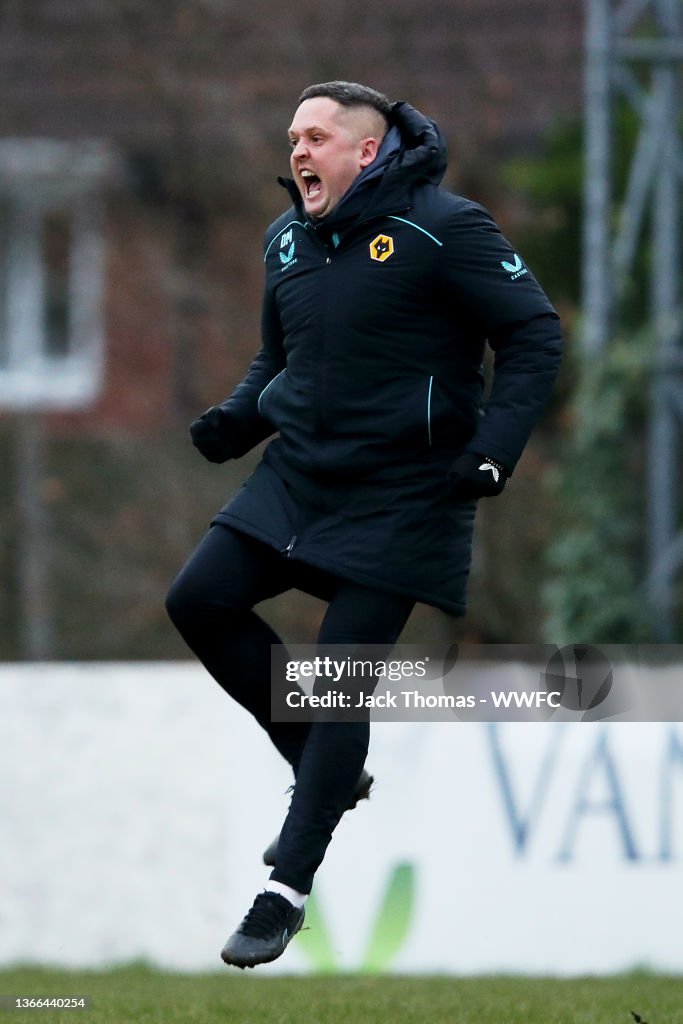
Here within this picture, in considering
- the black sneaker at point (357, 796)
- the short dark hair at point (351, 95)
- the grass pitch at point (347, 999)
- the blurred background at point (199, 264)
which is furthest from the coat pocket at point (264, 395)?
the blurred background at point (199, 264)

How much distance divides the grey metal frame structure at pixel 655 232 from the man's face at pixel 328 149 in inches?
242

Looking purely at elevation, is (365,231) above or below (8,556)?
above

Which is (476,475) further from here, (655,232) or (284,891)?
(655,232)

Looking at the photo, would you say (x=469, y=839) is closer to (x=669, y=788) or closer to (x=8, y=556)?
(x=669, y=788)

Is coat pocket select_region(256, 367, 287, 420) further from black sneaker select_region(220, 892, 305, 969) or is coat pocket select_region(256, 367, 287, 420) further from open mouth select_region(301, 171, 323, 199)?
black sneaker select_region(220, 892, 305, 969)

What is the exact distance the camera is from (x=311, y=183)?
4742mm

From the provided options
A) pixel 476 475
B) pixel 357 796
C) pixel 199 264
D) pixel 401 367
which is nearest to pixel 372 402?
pixel 401 367

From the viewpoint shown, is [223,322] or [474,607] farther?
[223,322]

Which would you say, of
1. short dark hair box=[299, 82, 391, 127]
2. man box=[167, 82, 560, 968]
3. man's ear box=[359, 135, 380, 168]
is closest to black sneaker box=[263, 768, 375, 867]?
man box=[167, 82, 560, 968]

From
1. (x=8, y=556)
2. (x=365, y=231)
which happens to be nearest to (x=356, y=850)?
(x=365, y=231)

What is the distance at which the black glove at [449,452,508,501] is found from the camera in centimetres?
452

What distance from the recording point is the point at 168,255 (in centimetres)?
1470

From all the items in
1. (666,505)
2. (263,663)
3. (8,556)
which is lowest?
(8,556)

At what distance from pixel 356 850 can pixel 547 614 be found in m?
5.21
